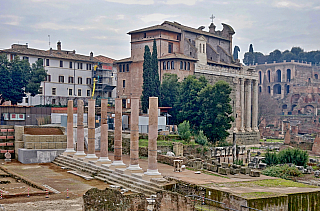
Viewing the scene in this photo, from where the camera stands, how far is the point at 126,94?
163 ft

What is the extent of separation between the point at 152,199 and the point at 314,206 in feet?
22.1

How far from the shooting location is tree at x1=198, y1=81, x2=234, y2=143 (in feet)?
131

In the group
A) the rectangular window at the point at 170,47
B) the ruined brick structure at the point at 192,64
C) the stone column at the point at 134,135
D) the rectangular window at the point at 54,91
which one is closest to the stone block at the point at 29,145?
the stone column at the point at 134,135

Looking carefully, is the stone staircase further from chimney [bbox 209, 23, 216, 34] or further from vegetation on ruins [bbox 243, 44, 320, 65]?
vegetation on ruins [bbox 243, 44, 320, 65]

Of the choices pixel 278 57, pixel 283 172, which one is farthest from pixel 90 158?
pixel 278 57

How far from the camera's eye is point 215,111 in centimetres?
3991

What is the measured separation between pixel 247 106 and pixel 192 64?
518 inches

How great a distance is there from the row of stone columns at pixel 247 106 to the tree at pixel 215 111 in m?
15.4

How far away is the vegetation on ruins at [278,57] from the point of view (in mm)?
122688

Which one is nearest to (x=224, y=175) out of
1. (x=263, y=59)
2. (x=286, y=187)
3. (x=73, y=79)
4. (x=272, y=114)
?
(x=286, y=187)

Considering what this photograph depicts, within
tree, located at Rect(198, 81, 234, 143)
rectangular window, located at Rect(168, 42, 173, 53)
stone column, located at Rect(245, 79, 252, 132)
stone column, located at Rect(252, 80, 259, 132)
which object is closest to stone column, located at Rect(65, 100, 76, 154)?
tree, located at Rect(198, 81, 234, 143)

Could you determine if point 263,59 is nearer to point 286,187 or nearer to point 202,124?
point 202,124

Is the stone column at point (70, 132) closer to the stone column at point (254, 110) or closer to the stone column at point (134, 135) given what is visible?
the stone column at point (134, 135)

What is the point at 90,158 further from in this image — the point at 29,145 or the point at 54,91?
the point at 54,91
